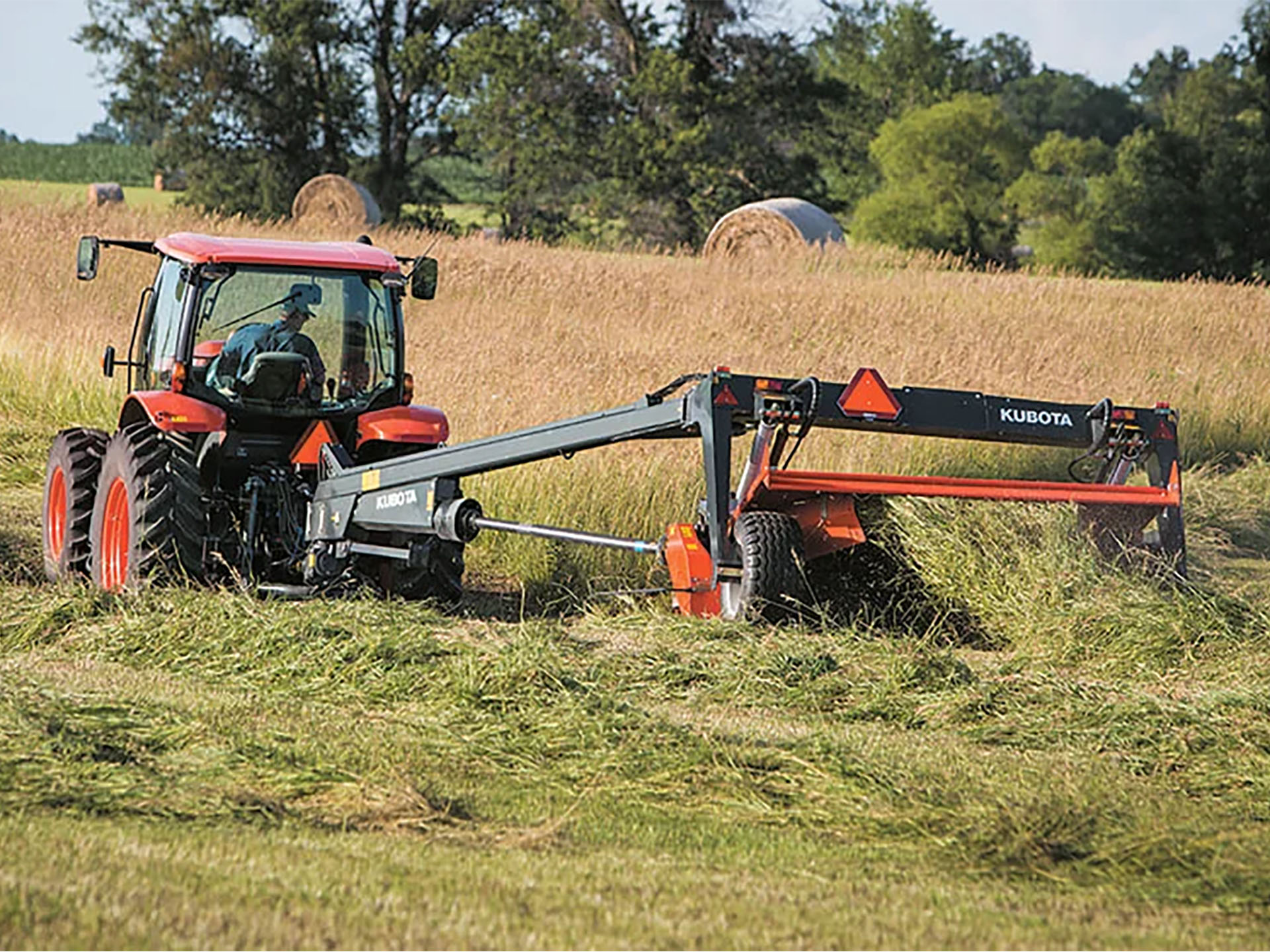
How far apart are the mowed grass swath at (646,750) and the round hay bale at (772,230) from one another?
15.3m

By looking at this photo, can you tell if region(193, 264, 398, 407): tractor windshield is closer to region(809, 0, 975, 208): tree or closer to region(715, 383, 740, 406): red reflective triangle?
region(715, 383, 740, 406): red reflective triangle

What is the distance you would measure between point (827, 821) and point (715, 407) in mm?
2319

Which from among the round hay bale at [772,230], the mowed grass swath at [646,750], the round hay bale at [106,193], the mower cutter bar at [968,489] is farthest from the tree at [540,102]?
the mower cutter bar at [968,489]

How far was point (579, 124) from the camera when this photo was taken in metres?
38.2

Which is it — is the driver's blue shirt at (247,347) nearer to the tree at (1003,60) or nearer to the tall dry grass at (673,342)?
the tall dry grass at (673,342)

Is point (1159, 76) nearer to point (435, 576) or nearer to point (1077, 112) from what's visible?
point (1077, 112)

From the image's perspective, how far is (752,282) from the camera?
66.9 feet

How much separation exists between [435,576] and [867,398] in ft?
7.29

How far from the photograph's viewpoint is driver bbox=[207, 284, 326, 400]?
26.2ft

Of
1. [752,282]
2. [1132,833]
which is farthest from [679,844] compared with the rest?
[752,282]

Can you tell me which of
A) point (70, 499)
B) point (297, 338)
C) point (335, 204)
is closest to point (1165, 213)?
→ point (335, 204)

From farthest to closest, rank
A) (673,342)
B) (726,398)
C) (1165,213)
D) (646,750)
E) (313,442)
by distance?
(1165,213), (673,342), (313,442), (726,398), (646,750)

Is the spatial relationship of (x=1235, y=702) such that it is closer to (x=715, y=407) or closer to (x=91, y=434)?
(x=715, y=407)

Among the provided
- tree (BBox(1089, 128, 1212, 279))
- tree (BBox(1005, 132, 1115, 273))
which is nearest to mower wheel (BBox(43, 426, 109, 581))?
tree (BBox(1089, 128, 1212, 279))
